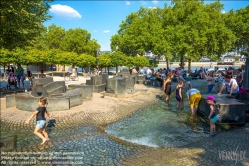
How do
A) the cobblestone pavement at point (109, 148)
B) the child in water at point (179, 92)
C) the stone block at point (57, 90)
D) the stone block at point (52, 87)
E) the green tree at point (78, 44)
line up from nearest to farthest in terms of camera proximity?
1. the cobblestone pavement at point (109, 148)
2. the child in water at point (179, 92)
3. the stone block at point (52, 87)
4. the stone block at point (57, 90)
5. the green tree at point (78, 44)

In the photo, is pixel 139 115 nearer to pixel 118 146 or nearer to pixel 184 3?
pixel 118 146

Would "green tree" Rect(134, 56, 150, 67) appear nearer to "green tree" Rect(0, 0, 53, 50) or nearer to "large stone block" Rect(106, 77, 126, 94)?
"green tree" Rect(0, 0, 53, 50)

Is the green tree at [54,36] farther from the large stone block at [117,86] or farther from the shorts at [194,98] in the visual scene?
the shorts at [194,98]

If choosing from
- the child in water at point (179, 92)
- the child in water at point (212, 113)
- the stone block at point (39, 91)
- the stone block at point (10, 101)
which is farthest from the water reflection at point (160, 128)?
the stone block at point (10, 101)

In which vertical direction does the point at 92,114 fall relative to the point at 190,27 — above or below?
below

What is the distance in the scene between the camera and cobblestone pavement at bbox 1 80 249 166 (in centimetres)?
527

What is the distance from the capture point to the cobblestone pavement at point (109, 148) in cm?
527

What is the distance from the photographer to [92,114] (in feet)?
32.1

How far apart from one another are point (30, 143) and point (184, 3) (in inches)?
1598

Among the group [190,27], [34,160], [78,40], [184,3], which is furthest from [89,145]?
[78,40]

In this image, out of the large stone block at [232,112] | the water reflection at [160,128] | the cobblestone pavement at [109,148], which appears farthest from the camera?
the large stone block at [232,112]

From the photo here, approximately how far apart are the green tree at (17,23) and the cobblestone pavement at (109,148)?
23.4 feet

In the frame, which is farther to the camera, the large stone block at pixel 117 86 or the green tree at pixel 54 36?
the green tree at pixel 54 36

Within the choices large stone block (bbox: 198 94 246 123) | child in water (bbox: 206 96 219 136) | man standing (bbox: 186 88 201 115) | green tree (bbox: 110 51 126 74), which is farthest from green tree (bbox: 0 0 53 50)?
green tree (bbox: 110 51 126 74)
